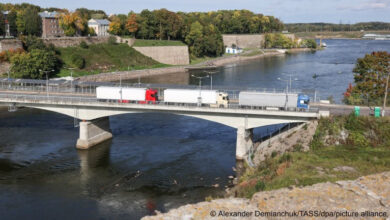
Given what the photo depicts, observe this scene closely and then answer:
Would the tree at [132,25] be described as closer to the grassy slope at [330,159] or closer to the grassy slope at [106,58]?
the grassy slope at [106,58]

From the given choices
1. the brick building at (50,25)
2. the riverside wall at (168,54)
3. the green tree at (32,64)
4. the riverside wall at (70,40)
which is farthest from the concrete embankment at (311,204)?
the riverside wall at (168,54)

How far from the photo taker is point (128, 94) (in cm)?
6162

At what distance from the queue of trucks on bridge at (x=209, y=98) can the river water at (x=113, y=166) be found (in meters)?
7.18

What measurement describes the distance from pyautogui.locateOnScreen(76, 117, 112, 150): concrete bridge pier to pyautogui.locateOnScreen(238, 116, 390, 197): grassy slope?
25.9 m

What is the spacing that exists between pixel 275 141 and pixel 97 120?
2773cm

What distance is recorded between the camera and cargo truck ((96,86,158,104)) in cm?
6047

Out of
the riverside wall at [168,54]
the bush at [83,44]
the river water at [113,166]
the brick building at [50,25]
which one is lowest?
the river water at [113,166]

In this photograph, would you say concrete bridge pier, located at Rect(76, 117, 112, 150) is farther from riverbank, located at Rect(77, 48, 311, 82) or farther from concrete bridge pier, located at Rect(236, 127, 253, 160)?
riverbank, located at Rect(77, 48, 311, 82)

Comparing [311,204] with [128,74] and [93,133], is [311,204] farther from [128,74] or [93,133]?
[128,74]

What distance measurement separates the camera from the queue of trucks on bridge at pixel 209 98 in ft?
178

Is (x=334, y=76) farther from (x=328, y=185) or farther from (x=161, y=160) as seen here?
(x=328, y=185)

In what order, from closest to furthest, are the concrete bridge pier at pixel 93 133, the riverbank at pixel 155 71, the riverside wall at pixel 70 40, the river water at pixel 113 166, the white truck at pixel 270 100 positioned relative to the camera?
the river water at pixel 113 166, the white truck at pixel 270 100, the concrete bridge pier at pixel 93 133, the riverbank at pixel 155 71, the riverside wall at pixel 70 40

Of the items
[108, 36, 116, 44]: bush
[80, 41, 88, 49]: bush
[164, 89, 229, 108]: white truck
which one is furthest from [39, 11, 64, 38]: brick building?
[164, 89, 229, 108]: white truck

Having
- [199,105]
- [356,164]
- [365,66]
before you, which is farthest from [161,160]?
[365,66]
